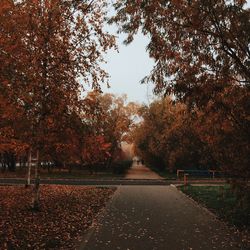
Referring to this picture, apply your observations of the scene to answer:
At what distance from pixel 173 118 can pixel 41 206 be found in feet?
116

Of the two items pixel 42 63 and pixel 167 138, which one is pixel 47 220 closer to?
pixel 42 63

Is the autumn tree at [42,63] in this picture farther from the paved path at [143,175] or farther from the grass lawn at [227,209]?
the paved path at [143,175]

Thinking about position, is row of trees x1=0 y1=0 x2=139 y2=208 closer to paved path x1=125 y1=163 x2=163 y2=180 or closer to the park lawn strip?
the park lawn strip

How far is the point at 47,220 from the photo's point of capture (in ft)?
45.9

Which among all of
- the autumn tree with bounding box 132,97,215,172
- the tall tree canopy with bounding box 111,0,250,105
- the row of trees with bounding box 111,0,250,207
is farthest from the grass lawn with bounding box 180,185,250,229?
the autumn tree with bounding box 132,97,215,172

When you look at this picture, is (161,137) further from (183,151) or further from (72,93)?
(72,93)

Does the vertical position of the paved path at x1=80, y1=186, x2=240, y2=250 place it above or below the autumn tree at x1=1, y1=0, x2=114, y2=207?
below

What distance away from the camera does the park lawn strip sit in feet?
34.7

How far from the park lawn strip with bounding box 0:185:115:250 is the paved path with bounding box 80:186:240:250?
0.52 meters

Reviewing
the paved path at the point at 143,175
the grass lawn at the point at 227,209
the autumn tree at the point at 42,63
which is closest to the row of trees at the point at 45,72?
the autumn tree at the point at 42,63

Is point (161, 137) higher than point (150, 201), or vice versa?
point (161, 137)

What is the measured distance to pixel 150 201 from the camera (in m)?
20.3

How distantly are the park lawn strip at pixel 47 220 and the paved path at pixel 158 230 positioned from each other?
52 centimetres

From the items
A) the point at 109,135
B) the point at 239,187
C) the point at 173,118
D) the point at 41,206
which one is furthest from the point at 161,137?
the point at 239,187
